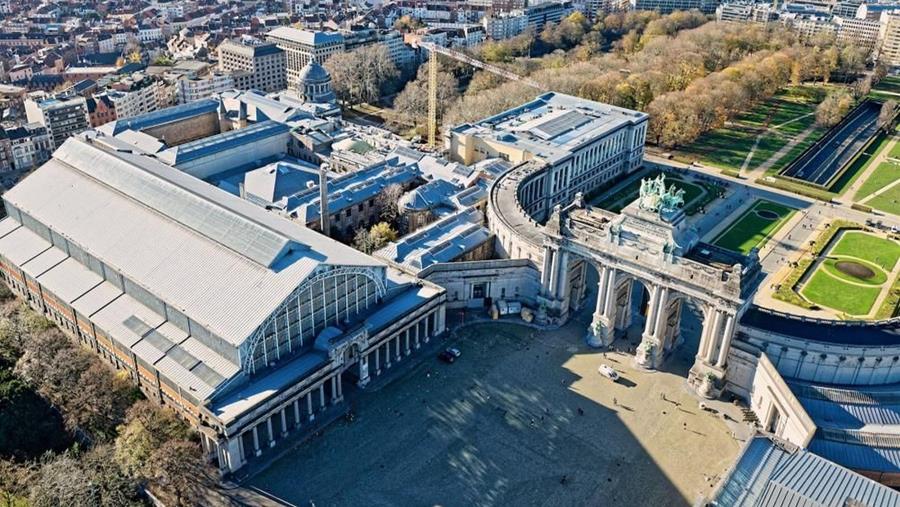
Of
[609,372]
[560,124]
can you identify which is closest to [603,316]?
[609,372]

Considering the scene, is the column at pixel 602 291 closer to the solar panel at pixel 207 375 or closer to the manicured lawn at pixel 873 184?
the solar panel at pixel 207 375

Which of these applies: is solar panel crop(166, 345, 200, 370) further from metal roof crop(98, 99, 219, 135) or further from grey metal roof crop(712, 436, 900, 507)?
metal roof crop(98, 99, 219, 135)

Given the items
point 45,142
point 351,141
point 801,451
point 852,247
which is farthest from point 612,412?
point 45,142

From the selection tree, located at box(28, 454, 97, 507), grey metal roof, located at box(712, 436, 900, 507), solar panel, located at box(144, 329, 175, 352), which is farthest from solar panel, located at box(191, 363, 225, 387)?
grey metal roof, located at box(712, 436, 900, 507)

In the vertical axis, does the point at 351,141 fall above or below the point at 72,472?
above

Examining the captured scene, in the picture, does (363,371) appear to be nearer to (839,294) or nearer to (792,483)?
(792,483)

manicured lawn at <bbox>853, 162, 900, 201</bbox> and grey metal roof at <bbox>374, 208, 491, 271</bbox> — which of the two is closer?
grey metal roof at <bbox>374, 208, 491, 271</bbox>

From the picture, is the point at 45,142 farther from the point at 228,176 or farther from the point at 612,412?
the point at 612,412
